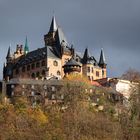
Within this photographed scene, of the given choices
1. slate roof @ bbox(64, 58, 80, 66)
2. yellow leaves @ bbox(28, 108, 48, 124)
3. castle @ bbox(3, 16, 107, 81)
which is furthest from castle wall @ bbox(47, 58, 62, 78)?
yellow leaves @ bbox(28, 108, 48, 124)

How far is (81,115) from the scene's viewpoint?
84.1m

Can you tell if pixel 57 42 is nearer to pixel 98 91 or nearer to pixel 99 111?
pixel 98 91

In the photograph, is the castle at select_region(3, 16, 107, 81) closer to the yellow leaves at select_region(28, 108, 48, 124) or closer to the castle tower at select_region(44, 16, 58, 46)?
the castle tower at select_region(44, 16, 58, 46)

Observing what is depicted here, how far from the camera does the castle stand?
394 ft

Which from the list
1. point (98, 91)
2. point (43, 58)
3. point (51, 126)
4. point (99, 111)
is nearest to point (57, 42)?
point (43, 58)

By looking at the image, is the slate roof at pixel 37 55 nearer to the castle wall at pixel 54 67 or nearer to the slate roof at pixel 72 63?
the castle wall at pixel 54 67

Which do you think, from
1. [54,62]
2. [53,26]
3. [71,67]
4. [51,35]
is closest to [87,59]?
[54,62]

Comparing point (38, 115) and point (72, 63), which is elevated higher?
point (72, 63)

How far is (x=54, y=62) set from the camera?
4801 inches

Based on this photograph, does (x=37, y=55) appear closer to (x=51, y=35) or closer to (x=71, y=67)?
(x=51, y=35)

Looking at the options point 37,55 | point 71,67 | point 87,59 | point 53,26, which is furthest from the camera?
point 53,26

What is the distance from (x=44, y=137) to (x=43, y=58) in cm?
4582

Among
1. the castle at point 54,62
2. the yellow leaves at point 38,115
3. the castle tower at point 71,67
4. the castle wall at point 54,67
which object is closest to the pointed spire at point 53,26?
the castle at point 54,62

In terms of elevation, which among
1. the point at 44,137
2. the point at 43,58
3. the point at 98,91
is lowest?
the point at 44,137
